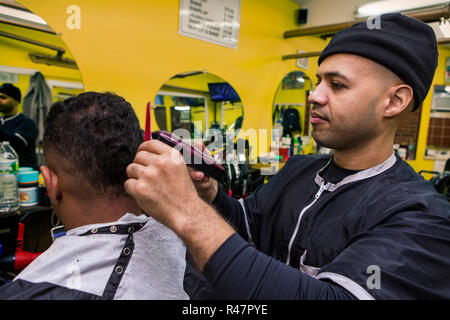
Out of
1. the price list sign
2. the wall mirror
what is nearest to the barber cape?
the price list sign

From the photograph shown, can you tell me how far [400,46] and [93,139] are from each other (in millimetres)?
1084

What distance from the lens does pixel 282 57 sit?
3506mm

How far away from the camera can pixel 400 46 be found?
2.94 feet

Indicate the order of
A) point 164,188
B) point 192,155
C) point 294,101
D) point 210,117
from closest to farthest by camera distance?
point 164,188, point 192,155, point 210,117, point 294,101

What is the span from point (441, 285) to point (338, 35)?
2.94ft

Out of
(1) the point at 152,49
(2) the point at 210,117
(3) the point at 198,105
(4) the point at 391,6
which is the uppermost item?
(4) the point at 391,6

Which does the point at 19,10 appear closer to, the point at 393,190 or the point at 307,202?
the point at 307,202

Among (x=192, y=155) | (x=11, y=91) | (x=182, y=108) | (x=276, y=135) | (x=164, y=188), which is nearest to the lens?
(x=164, y=188)

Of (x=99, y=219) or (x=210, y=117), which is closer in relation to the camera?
(x=99, y=219)

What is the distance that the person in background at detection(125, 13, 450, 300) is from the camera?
0.59 meters

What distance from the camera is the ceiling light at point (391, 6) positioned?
2908mm

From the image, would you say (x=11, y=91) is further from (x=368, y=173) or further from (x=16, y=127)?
(x=368, y=173)

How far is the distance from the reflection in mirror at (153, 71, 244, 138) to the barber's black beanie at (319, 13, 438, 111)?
1733mm

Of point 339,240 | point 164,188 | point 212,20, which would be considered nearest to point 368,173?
point 339,240
